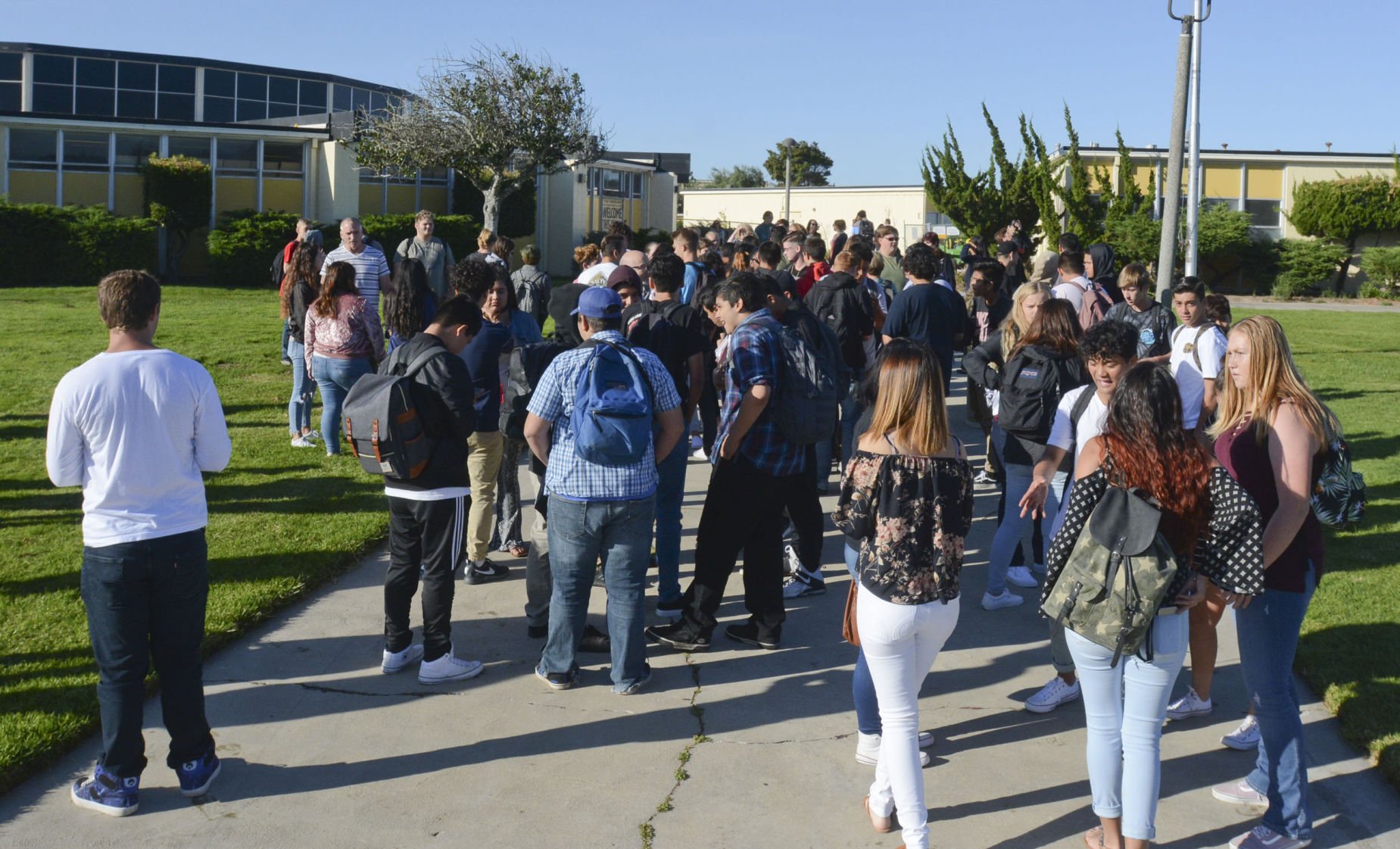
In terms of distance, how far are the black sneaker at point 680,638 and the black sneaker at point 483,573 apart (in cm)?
137

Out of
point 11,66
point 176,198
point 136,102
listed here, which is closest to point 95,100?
point 136,102

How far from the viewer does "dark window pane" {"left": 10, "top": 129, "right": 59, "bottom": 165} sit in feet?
91.3

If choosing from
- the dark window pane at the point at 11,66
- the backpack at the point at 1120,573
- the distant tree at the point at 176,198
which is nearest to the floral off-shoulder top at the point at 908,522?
the backpack at the point at 1120,573

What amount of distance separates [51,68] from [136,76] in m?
2.71

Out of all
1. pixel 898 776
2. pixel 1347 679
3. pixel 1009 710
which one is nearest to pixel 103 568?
pixel 898 776

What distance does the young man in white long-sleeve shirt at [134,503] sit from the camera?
13.0ft

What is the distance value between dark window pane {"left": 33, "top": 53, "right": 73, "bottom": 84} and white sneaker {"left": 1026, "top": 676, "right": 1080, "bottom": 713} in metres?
46.2

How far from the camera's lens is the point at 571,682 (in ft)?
17.8

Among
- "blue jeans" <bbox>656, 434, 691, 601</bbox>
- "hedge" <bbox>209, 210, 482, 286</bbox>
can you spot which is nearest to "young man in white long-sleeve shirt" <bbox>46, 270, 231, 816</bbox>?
"blue jeans" <bbox>656, 434, 691, 601</bbox>

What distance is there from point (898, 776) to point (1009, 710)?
155 cm

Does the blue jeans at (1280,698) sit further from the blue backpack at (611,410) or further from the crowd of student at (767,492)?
the blue backpack at (611,410)

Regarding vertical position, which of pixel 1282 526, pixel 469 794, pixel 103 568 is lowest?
pixel 469 794

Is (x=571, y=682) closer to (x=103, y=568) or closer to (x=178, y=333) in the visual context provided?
(x=103, y=568)

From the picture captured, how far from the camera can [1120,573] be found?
363 cm
